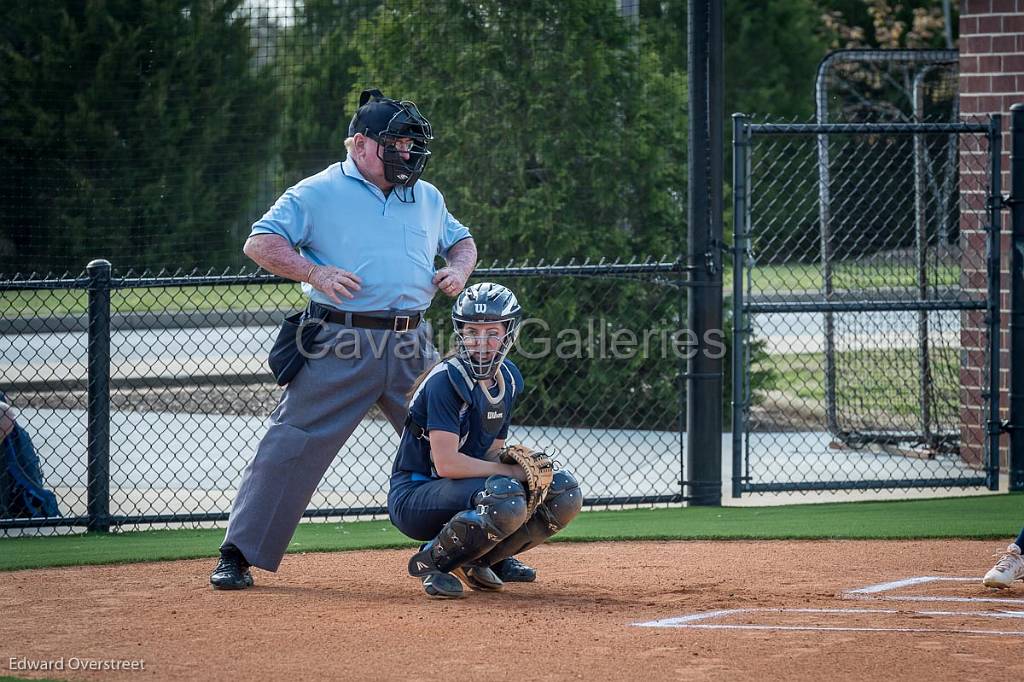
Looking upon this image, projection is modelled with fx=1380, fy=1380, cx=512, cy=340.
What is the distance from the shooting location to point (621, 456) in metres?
10.6

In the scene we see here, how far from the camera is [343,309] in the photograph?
18.2 feet

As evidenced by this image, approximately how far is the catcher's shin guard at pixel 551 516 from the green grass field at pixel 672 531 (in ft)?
4.32

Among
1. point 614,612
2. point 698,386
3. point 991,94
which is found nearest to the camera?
point 614,612

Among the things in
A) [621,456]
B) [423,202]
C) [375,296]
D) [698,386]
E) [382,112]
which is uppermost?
[382,112]

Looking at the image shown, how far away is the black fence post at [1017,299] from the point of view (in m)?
8.12

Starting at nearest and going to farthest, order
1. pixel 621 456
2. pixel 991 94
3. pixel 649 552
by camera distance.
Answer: pixel 649 552 < pixel 991 94 < pixel 621 456

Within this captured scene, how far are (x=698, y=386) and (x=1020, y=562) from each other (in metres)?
2.87

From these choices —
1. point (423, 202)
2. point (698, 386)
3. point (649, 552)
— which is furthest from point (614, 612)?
point (698, 386)

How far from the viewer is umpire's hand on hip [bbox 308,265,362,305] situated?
5312mm

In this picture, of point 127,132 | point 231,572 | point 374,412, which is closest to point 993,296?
point 231,572

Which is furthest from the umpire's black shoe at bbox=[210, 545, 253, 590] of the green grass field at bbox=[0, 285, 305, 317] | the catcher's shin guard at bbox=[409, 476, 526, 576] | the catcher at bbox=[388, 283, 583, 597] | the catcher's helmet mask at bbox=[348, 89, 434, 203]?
the green grass field at bbox=[0, 285, 305, 317]

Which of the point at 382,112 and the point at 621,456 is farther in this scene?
the point at 621,456

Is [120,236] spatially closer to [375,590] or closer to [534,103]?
[534,103]

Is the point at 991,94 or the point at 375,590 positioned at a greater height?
the point at 991,94
